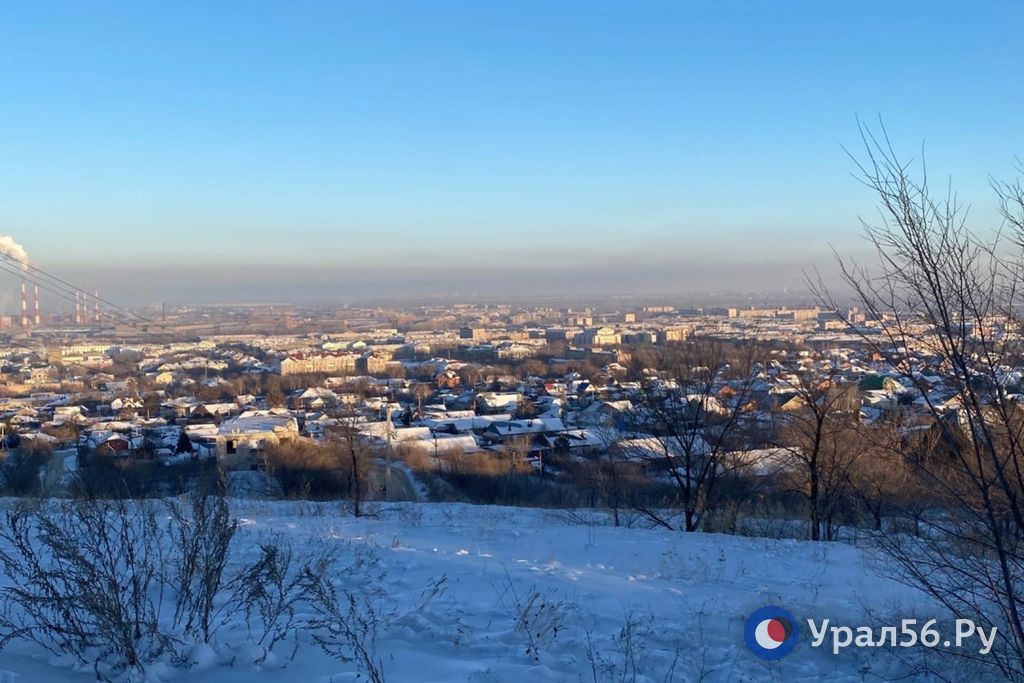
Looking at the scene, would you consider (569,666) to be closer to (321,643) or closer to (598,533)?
(321,643)

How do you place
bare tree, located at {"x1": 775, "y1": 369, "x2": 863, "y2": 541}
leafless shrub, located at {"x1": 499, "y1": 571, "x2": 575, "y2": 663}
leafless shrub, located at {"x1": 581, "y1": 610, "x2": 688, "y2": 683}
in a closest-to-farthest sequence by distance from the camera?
leafless shrub, located at {"x1": 581, "y1": 610, "x2": 688, "y2": 683} < leafless shrub, located at {"x1": 499, "y1": 571, "x2": 575, "y2": 663} < bare tree, located at {"x1": 775, "y1": 369, "x2": 863, "y2": 541}

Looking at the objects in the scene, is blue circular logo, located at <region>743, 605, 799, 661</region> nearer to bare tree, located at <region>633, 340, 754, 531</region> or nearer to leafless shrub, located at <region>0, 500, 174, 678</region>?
leafless shrub, located at <region>0, 500, 174, 678</region>

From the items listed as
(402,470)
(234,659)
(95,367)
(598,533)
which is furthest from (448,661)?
(95,367)

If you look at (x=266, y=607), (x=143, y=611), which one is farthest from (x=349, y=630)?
(x=143, y=611)

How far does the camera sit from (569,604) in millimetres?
4973

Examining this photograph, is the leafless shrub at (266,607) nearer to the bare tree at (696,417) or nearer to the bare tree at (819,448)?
the bare tree at (696,417)

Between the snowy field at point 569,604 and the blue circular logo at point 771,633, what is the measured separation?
0.07 metres

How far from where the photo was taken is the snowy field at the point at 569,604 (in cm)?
364

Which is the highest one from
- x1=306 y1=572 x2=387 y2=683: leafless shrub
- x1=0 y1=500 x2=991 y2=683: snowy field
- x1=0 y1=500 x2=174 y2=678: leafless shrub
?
x1=0 y1=500 x2=174 y2=678: leafless shrub

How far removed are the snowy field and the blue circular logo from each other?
0.07 metres

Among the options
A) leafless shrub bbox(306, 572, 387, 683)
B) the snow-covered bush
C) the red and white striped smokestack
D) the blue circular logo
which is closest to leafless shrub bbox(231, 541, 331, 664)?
the snow-covered bush

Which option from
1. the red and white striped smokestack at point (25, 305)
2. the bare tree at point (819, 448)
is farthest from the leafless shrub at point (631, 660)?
the red and white striped smokestack at point (25, 305)

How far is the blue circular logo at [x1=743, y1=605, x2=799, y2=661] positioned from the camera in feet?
14.0

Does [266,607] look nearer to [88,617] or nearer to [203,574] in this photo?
[203,574]
